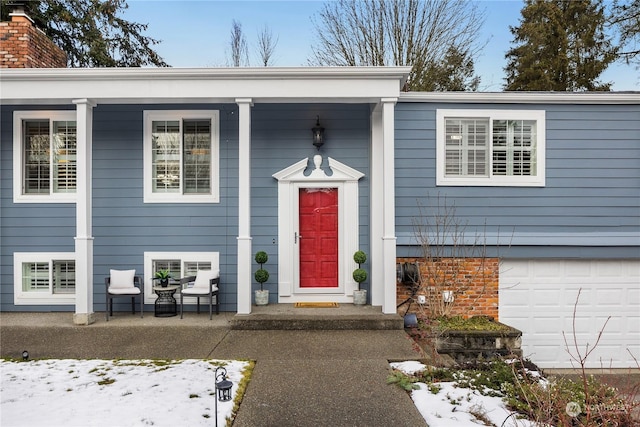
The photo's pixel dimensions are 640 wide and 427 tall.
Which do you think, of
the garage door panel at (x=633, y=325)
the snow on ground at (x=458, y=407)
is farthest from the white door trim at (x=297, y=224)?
the garage door panel at (x=633, y=325)

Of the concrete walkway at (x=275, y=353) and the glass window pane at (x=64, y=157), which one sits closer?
the concrete walkway at (x=275, y=353)

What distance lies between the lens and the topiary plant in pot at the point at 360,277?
622 centimetres

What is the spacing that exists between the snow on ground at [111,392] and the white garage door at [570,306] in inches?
179

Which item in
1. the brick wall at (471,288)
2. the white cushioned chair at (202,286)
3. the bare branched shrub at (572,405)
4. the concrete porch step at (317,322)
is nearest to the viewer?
the bare branched shrub at (572,405)

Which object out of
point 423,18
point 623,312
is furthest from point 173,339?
point 423,18

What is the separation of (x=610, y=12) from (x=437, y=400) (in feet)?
47.6

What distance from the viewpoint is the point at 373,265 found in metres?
6.25

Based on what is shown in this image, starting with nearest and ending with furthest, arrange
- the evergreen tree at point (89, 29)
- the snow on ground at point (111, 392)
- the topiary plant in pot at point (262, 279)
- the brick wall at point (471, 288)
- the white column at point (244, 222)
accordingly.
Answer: the snow on ground at point (111, 392) < the white column at point (244, 222) < the topiary plant in pot at point (262, 279) < the brick wall at point (471, 288) < the evergreen tree at point (89, 29)

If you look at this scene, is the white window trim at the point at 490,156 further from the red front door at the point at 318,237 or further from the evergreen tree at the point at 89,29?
the evergreen tree at the point at 89,29

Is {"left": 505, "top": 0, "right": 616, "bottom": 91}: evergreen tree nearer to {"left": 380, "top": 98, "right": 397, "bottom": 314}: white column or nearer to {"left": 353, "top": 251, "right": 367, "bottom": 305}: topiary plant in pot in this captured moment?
{"left": 380, "top": 98, "right": 397, "bottom": 314}: white column

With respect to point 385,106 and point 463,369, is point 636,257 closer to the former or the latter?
point 463,369

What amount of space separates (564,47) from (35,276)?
15591 mm

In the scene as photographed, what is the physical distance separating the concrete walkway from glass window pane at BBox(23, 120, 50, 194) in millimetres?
2074

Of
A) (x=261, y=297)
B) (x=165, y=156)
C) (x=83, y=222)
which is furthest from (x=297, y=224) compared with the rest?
(x=83, y=222)
